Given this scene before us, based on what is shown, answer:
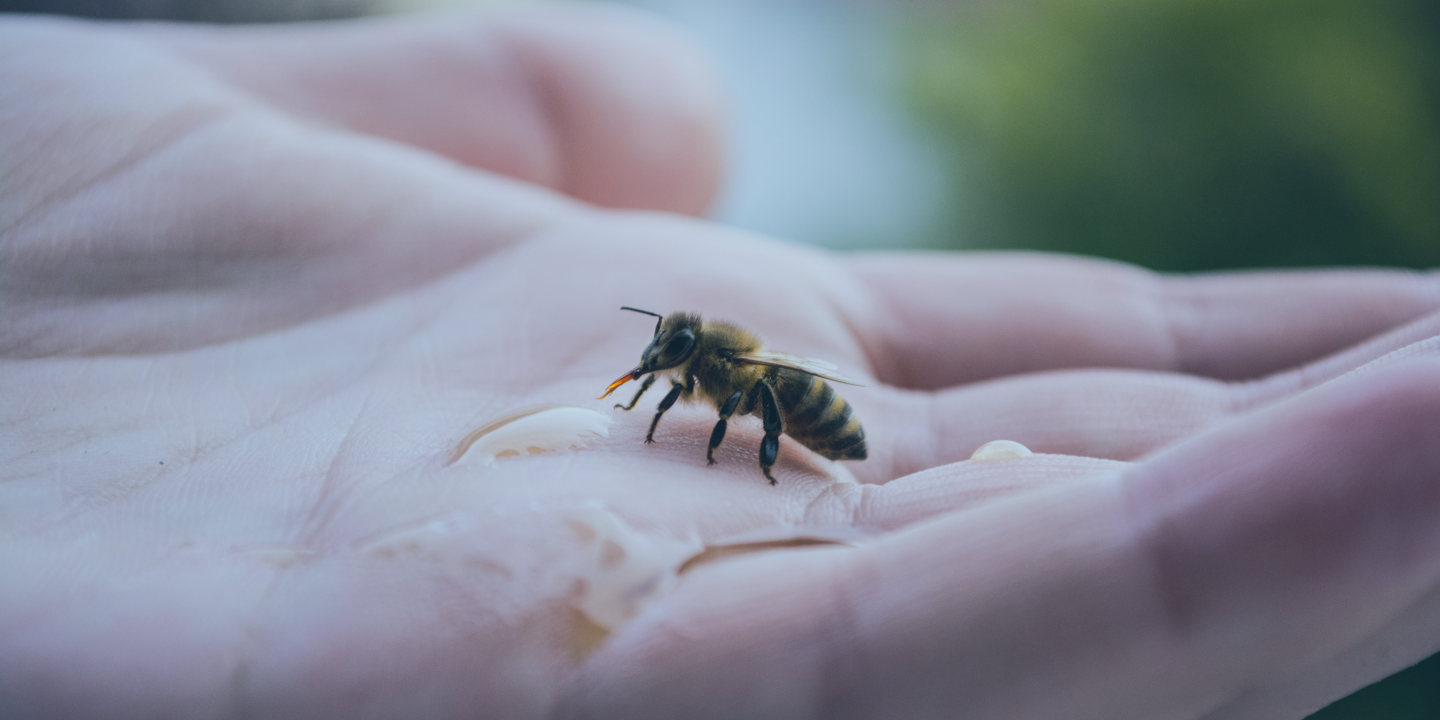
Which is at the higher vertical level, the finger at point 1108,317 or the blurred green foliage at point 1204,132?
the blurred green foliage at point 1204,132

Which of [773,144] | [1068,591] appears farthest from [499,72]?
[1068,591]

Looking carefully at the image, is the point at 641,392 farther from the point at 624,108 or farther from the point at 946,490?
the point at 624,108

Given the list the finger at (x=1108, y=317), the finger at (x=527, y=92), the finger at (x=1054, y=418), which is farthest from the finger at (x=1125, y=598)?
the finger at (x=527, y=92)

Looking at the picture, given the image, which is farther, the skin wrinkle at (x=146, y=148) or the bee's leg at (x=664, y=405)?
the skin wrinkle at (x=146, y=148)

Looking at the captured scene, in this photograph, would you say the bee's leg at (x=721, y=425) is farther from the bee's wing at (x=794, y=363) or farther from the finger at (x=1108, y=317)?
the finger at (x=1108, y=317)

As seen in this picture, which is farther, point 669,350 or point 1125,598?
point 669,350

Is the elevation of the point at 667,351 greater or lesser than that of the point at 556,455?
greater

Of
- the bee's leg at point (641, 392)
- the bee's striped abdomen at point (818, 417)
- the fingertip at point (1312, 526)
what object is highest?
the fingertip at point (1312, 526)

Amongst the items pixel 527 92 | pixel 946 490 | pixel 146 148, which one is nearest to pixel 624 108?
pixel 527 92
